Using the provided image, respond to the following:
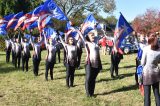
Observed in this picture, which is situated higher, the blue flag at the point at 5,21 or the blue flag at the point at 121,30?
the blue flag at the point at 5,21

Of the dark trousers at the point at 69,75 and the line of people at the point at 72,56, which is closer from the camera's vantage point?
the line of people at the point at 72,56

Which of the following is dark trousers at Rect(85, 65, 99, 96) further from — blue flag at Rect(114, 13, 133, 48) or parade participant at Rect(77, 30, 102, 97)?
blue flag at Rect(114, 13, 133, 48)

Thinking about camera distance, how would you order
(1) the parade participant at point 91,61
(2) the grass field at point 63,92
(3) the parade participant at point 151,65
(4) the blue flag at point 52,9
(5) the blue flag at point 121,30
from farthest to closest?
1. (4) the blue flag at point 52,9
2. (5) the blue flag at point 121,30
3. (1) the parade participant at point 91,61
4. (2) the grass field at point 63,92
5. (3) the parade participant at point 151,65

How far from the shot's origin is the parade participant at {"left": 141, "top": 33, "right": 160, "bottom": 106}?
29.9 ft

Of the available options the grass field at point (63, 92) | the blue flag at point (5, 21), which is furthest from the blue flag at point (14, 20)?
the grass field at point (63, 92)

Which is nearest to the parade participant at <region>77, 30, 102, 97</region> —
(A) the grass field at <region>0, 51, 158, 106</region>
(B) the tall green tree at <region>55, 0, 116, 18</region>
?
Answer: (A) the grass field at <region>0, 51, 158, 106</region>

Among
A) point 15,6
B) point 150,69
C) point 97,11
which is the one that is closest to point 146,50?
point 150,69

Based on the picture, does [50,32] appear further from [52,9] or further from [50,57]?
[50,57]

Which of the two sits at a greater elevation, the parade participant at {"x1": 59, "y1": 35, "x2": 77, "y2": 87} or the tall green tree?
the tall green tree

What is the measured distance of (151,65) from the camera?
9266 mm

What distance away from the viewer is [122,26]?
16016 mm

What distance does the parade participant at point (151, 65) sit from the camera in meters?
9.12

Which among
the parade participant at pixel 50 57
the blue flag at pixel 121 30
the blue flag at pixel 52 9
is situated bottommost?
the parade participant at pixel 50 57

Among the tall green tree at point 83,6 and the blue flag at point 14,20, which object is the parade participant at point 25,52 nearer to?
the blue flag at point 14,20
